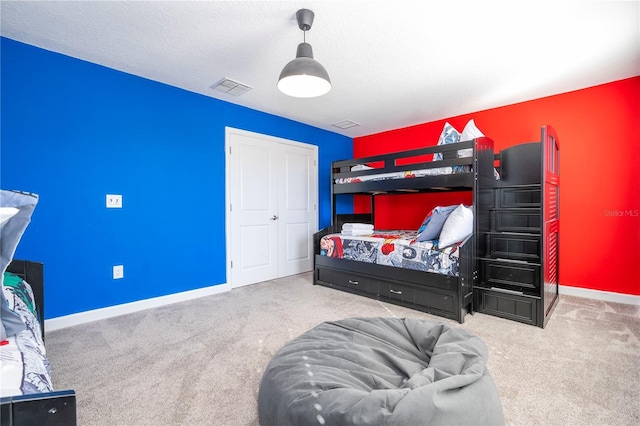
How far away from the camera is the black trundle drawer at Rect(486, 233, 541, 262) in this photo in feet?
8.90

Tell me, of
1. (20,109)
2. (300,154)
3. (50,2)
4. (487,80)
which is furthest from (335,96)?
(20,109)

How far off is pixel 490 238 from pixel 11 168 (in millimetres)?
4165

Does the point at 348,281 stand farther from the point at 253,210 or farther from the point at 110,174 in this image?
the point at 110,174

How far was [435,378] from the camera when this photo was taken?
1.19 meters

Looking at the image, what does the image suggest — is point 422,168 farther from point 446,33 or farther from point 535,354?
point 535,354

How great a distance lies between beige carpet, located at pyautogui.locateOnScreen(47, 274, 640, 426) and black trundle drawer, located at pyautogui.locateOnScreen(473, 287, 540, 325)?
0.28 ft

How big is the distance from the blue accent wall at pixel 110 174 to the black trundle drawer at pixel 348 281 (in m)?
1.26

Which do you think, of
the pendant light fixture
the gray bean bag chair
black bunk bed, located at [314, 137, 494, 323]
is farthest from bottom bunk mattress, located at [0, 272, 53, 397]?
black bunk bed, located at [314, 137, 494, 323]

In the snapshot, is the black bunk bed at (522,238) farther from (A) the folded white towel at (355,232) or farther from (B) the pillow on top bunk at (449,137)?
(A) the folded white towel at (355,232)

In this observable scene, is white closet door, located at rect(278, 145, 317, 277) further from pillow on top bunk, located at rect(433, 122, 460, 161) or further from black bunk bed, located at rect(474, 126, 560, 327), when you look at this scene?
black bunk bed, located at rect(474, 126, 560, 327)

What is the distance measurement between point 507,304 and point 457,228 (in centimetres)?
78

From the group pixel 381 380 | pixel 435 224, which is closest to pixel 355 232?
pixel 435 224

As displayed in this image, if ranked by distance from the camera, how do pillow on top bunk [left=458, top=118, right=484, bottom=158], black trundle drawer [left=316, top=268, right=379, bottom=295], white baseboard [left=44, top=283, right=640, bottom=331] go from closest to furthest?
white baseboard [left=44, top=283, right=640, bottom=331], pillow on top bunk [left=458, top=118, right=484, bottom=158], black trundle drawer [left=316, top=268, right=379, bottom=295]

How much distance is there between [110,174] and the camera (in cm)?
282
